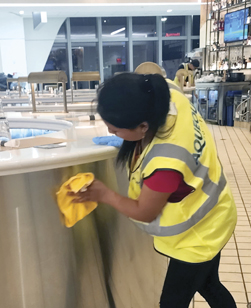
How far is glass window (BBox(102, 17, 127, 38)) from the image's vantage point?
1242 cm

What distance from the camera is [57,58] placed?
494 inches

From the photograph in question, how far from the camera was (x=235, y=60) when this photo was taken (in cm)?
841

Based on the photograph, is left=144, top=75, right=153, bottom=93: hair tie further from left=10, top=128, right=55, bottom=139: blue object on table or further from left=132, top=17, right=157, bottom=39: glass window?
left=132, top=17, right=157, bottom=39: glass window

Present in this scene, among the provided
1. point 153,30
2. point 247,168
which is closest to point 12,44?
point 153,30

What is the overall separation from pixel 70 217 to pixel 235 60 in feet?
27.4

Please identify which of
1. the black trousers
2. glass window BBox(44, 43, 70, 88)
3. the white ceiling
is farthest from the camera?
glass window BBox(44, 43, 70, 88)

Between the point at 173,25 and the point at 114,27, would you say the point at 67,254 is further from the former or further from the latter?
the point at 173,25

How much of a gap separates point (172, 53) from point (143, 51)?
3.74ft

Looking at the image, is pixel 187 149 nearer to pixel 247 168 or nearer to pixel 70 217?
pixel 70 217

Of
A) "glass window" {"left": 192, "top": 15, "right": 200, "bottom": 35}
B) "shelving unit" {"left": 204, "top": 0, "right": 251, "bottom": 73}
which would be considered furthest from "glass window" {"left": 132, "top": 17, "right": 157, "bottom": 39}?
"shelving unit" {"left": 204, "top": 0, "right": 251, "bottom": 73}

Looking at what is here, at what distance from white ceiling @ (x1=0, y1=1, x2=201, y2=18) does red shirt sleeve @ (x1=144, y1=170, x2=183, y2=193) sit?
9.33 meters

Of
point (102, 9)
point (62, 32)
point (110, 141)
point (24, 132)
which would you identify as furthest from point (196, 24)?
point (110, 141)

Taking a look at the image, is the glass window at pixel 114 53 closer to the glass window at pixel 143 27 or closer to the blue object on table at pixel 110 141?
the glass window at pixel 143 27

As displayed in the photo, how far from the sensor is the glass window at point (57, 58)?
40.6ft
